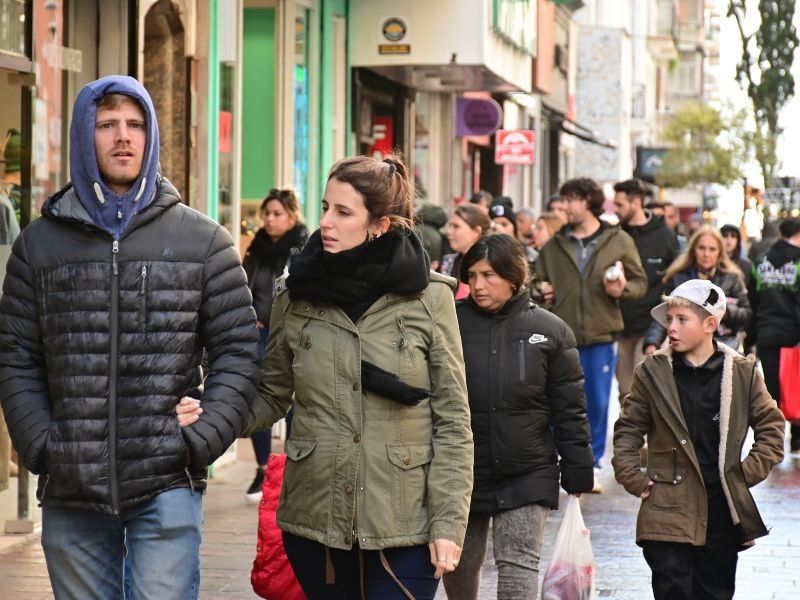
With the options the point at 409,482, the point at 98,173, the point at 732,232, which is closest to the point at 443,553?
the point at 409,482

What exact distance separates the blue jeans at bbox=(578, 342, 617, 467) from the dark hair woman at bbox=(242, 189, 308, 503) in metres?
2.30

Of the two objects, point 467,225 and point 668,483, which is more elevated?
point 467,225

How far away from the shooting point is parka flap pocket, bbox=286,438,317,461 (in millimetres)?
4852

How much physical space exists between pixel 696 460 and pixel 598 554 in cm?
291

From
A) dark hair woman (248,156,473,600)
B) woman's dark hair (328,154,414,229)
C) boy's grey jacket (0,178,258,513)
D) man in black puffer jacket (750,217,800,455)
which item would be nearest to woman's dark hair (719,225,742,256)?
man in black puffer jacket (750,217,800,455)

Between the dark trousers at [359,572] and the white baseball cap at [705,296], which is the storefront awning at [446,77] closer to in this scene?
the white baseball cap at [705,296]

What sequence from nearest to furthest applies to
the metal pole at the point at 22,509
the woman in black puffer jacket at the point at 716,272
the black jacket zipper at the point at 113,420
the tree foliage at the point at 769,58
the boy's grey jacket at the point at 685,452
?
the black jacket zipper at the point at 113,420 < the boy's grey jacket at the point at 685,452 < the metal pole at the point at 22,509 < the woman in black puffer jacket at the point at 716,272 < the tree foliage at the point at 769,58

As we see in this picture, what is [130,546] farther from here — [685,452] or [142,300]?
[685,452]

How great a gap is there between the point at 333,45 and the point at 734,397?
11994mm

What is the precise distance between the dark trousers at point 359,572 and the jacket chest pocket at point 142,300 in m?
0.81

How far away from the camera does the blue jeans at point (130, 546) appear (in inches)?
183

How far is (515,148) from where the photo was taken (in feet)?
96.4

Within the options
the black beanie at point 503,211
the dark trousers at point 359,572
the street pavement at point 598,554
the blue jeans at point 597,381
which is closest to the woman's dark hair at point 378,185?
the dark trousers at point 359,572

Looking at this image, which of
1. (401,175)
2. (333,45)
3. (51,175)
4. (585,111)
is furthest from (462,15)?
(585,111)
